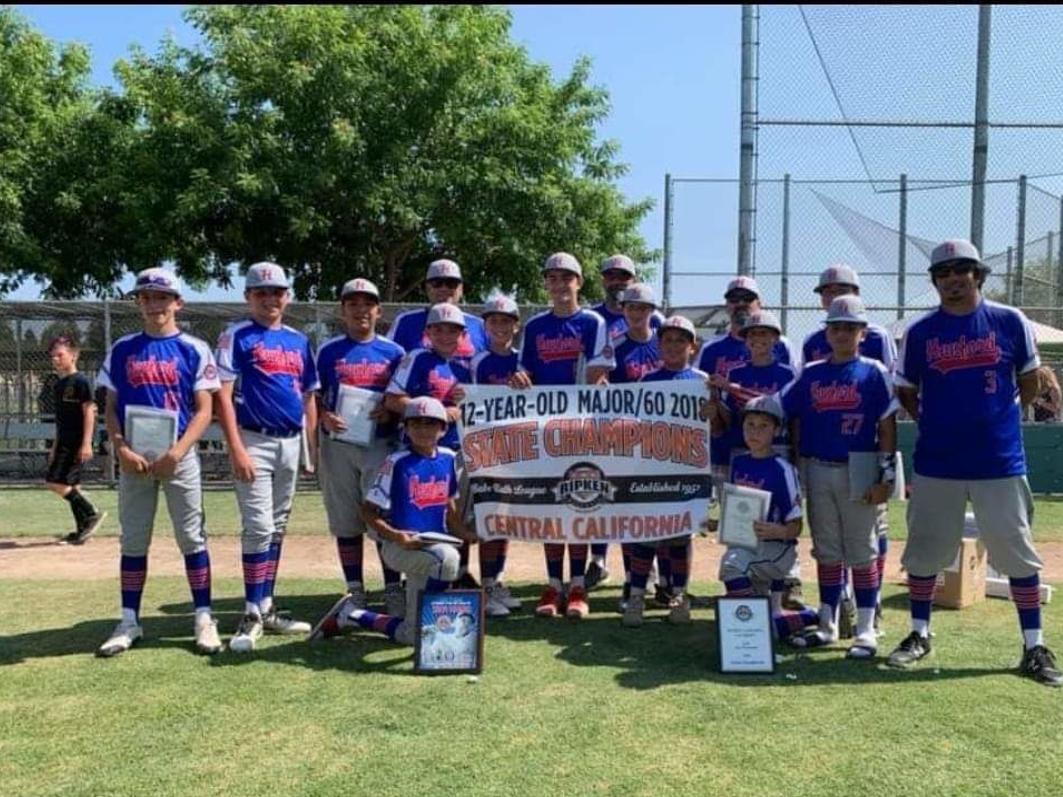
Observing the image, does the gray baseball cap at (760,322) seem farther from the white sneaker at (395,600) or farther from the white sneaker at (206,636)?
the white sneaker at (206,636)

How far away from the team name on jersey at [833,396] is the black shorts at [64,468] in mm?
7305

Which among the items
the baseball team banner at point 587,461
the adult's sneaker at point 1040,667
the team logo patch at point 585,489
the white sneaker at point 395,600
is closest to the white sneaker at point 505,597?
the baseball team banner at point 587,461

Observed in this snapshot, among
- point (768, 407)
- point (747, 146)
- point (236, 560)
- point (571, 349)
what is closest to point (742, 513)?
point (768, 407)

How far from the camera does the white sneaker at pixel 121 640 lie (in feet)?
16.5

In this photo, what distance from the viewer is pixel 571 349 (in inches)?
237

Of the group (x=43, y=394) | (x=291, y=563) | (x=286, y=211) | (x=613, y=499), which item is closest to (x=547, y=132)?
(x=286, y=211)

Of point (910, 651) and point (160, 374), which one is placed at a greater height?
point (160, 374)

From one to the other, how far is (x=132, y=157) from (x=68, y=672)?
44.4 feet

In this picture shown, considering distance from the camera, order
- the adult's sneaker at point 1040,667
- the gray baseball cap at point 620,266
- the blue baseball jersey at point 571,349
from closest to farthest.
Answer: the adult's sneaker at point 1040,667 → the blue baseball jersey at point 571,349 → the gray baseball cap at point 620,266

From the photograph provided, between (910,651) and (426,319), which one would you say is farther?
(426,319)

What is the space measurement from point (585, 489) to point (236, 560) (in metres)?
3.59

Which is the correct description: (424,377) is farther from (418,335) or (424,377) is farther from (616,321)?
(616,321)

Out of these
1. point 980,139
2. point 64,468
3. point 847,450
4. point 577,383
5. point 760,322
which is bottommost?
point 64,468

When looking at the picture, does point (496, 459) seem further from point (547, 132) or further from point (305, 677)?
point (547, 132)
